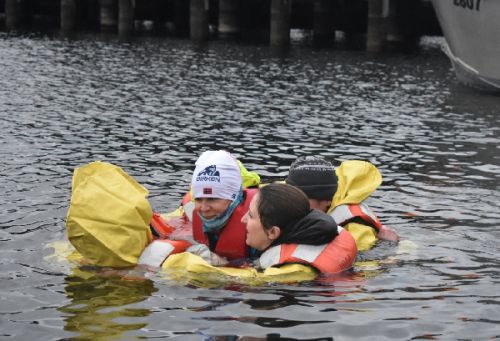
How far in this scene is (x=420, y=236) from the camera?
35.2 ft

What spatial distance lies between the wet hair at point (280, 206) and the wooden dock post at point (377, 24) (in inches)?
1137

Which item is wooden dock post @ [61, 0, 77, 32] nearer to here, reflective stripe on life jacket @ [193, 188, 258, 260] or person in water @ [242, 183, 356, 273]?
reflective stripe on life jacket @ [193, 188, 258, 260]

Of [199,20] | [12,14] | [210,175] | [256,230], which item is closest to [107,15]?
[12,14]

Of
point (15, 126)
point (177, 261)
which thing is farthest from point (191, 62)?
point (177, 261)

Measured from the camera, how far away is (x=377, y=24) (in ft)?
121

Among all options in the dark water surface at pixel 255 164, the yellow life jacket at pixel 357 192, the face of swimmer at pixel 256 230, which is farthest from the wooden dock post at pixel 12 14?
the face of swimmer at pixel 256 230

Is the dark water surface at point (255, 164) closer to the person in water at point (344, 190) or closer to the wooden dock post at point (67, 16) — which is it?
the person in water at point (344, 190)

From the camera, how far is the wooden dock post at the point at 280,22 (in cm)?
3850

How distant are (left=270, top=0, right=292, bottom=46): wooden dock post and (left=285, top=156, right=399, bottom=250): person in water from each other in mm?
28882

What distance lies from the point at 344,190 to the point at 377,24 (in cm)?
2793

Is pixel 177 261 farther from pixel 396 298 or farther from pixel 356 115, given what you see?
pixel 356 115

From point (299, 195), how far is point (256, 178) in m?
1.59

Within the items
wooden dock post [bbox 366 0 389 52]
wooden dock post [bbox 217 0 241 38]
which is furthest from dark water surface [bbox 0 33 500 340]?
wooden dock post [bbox 217 0 241 38]

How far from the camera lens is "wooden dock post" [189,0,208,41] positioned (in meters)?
40.8
